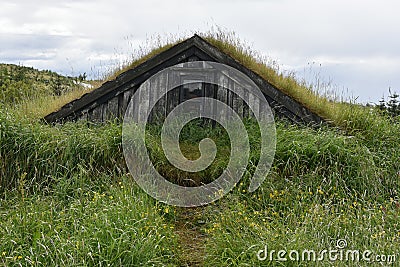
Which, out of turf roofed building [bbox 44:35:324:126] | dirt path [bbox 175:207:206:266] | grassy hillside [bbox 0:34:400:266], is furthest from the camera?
turf roofed building [bbox 44:35:324:126]

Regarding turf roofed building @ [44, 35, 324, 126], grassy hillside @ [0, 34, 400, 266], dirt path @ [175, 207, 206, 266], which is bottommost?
dirt path @ [175, 207, 206, 266]

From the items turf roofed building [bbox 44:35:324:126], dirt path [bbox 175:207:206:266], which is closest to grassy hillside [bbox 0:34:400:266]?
dirt path [bbox 175:207:206:266]

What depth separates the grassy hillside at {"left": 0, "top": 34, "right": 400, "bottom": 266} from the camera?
3949 mm

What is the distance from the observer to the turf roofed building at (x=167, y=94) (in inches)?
291

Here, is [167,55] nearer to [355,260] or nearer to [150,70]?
[150,70]

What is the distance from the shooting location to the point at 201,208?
18.4ft

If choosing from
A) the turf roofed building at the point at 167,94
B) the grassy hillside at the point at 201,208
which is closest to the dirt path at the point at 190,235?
the grassy hillside at the point at 201,208

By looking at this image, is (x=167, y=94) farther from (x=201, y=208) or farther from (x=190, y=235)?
(x=190, y=235)

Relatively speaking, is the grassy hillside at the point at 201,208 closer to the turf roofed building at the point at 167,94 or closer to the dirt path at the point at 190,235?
the dirt path at the point at 190,235

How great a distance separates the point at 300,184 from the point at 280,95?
2.14 meters

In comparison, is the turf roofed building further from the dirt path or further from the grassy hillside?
the dirt path

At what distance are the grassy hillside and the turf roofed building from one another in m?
0.44

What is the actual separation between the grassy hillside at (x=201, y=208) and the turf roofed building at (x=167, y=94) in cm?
44

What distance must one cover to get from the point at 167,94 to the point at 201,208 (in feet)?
8.26
